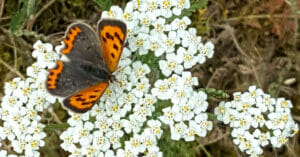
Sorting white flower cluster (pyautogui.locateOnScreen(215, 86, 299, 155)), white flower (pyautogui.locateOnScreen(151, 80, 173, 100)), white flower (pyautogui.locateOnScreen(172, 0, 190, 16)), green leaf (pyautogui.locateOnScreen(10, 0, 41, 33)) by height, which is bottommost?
white flower cluster (pyautogui.locateOnScreen(215, 86, 299, 155))

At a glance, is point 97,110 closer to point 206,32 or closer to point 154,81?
point 154,81

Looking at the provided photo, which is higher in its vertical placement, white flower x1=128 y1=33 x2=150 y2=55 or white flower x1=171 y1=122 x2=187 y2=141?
white flower x1=128 y1=33 x2=150 y2=55

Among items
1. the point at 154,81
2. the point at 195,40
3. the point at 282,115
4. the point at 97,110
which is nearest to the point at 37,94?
the point at 97,110

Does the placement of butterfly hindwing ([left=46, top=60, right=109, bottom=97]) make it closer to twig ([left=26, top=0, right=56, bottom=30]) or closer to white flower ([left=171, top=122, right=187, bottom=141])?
white flower ([left=171, top=122, right=187, bottom=141])

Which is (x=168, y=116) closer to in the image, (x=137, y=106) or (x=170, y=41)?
(x=137, y=106)

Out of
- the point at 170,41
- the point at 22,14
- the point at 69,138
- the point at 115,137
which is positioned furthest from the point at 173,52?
the point at 22,14

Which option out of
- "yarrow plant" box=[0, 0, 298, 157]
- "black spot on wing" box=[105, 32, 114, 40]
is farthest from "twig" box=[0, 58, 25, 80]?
"black spot on wing" box=[105, 32, 114, 40]

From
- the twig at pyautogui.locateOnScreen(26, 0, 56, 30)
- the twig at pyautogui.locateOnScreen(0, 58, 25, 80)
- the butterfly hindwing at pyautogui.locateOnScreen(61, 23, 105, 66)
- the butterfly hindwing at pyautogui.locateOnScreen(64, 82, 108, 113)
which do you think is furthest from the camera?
the twig at pyautogui.locateOnScreen(26, 0, 56, 30)
